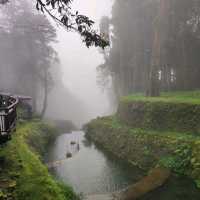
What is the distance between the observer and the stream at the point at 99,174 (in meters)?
10.6

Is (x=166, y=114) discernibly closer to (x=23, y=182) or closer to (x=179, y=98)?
(x=179, y=98)

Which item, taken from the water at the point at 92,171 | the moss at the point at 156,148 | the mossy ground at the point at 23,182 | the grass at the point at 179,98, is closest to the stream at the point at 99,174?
the water at the point at 92,171

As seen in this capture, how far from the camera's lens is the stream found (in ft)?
34.9

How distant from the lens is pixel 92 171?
1427cm

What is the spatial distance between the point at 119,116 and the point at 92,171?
29.3 ft

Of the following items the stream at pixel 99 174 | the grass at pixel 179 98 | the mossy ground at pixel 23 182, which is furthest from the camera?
the grass at pixel 179 98

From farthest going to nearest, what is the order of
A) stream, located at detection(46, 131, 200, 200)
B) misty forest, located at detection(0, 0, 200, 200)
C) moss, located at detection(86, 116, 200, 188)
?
1. moss, located at detection(86, 116, 200, 188)
2. stream, located at detection(46, 131, 200, 200)
3. misty forest, located at detection(0, 0, 200, 200)

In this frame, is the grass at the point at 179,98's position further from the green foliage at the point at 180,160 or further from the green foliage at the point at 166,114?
the green foliage at the point at 180,160

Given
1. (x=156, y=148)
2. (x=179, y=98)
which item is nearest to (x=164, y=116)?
(x=179, y=98)

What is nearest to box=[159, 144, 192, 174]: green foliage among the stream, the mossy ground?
the stream

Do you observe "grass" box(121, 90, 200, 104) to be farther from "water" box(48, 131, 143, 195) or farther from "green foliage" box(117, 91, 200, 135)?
"water" box(48, 131, 143, 195)

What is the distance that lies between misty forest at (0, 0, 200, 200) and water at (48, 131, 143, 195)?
0.05 metres

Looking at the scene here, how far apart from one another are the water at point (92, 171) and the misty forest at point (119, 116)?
53mm

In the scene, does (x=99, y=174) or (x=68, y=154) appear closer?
(x=99, y=174)
